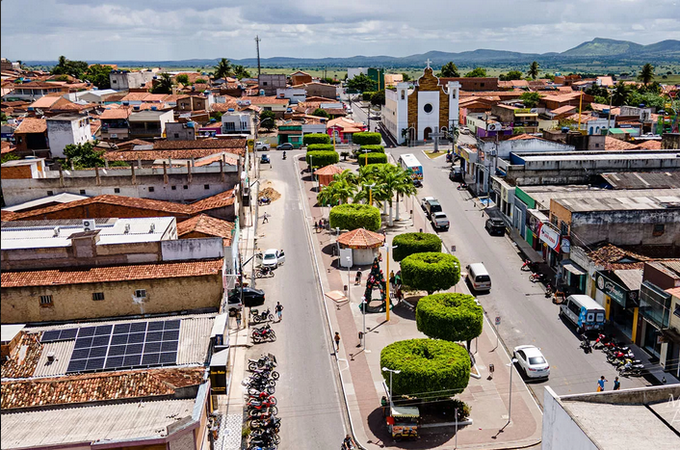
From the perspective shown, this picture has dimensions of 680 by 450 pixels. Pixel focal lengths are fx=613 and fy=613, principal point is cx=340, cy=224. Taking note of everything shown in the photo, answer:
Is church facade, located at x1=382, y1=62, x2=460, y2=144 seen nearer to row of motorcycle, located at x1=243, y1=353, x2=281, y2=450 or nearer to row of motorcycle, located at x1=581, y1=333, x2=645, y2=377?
row of motorcycle, located at x1=581, y1=333, x2=645, y2=377

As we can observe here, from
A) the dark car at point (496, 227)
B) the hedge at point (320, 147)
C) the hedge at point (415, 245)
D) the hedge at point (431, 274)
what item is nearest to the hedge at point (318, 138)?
the hedge at point (320, 147)

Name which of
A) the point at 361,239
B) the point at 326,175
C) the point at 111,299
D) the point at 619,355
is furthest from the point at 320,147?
the point at 619,355

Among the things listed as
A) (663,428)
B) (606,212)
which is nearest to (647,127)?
(606,212)

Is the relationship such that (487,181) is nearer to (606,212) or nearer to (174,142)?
(606,212)

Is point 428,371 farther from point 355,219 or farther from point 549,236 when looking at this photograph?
point 355,219

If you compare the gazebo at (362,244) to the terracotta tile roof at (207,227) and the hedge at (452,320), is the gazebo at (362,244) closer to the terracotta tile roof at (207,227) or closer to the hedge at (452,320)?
the terracotta tile roof at (207,227)

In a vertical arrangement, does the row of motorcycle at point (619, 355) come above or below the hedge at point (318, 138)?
below
